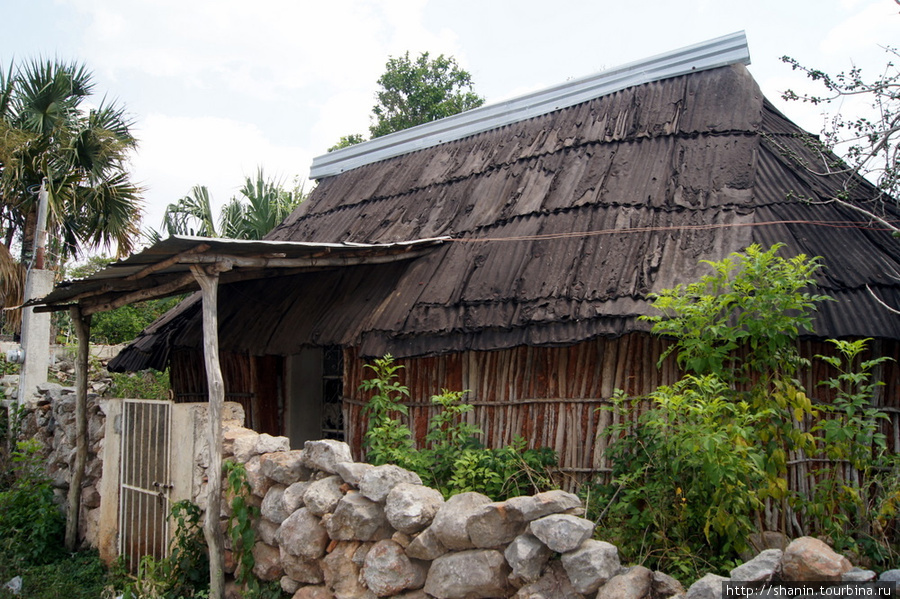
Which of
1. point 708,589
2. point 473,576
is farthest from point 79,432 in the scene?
point 708,589

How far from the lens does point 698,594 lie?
315 cm

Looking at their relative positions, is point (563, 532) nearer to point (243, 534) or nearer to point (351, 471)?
point (351, 471)

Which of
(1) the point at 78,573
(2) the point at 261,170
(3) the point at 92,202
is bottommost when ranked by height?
(1) the point at 78,573

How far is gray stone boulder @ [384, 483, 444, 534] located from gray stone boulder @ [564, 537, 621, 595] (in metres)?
0.92

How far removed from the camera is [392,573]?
13.8 feet

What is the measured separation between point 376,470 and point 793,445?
7.99 ft

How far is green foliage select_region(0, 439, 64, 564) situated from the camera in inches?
284

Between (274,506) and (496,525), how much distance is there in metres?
1.88

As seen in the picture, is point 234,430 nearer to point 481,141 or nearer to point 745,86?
point 481,141

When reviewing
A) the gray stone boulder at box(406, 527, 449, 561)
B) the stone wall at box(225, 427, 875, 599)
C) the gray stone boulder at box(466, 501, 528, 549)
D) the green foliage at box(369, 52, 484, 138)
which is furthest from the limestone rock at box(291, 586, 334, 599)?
the green foliage at box(369, 52, 484, 138)

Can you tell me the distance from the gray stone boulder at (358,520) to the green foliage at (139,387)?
31.0ft

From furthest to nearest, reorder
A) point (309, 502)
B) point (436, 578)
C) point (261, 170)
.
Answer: point (261, 170) → point (309, 502) → point (436, 578)

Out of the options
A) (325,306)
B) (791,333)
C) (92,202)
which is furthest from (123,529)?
(92,202)

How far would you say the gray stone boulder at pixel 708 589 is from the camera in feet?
10.2
